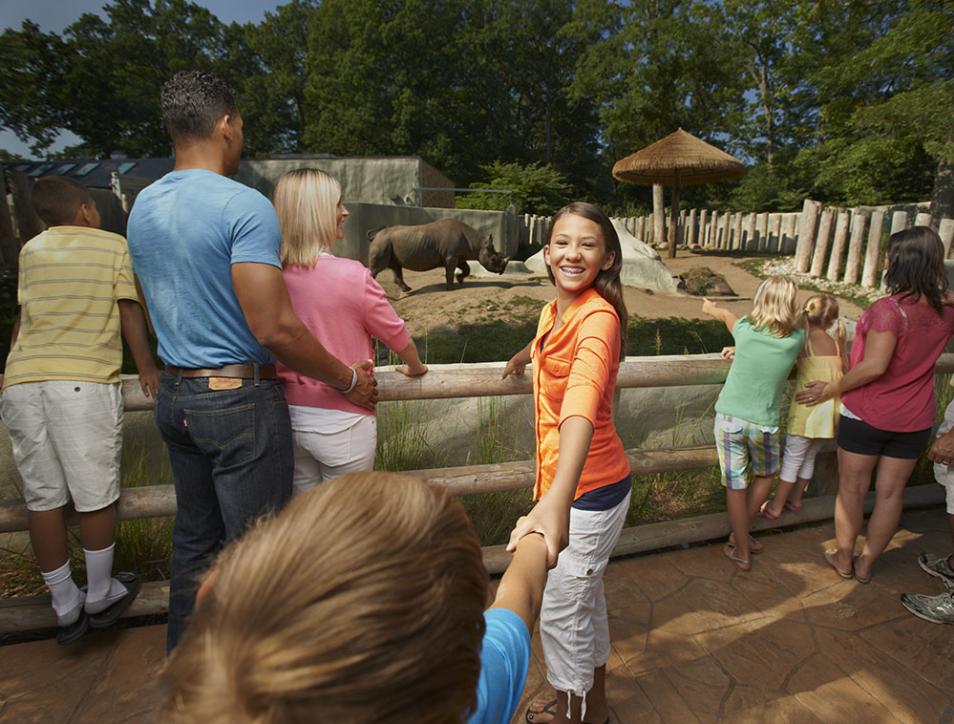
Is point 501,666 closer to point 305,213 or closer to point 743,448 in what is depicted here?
point 305,213

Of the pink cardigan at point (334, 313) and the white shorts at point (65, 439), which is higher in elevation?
the pink cardigan at point (334, 313)

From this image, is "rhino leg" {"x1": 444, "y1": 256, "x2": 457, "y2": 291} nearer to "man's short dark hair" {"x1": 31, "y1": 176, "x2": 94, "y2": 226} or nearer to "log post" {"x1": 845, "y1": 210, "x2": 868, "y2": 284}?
"man's short dark hair" {"x1": 31, "y1": 176, "x2": 94, "y2": 226}

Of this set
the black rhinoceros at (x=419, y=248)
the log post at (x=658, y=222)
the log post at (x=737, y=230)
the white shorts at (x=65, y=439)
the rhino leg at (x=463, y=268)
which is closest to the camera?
the white shorts at (x=65, y=439)

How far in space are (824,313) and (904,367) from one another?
1.61 ft

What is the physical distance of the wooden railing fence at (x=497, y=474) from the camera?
7.98 feet

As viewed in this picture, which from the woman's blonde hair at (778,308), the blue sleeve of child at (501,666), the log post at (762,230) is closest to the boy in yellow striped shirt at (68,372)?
the blue sleeve of child at (501,666)

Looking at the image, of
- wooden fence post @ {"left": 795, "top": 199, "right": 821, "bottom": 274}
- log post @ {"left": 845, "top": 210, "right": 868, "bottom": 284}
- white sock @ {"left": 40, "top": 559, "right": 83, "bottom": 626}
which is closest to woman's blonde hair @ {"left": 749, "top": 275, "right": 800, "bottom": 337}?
white sock @ {"left": 40, "top": 559, "right": 83, "bottom": 626}

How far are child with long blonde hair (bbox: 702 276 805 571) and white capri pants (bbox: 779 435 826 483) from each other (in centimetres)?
34

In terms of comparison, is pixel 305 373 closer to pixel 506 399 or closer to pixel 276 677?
pixel 276 677

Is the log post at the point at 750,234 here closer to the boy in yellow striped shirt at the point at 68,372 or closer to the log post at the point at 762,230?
the log post at the point at 762,230

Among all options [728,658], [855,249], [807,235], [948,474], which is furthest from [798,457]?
[807,235]

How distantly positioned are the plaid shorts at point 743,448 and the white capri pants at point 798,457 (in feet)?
1.18

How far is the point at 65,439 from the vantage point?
6.95ft

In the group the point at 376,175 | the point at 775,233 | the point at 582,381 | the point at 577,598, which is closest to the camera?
the point at 582,381
